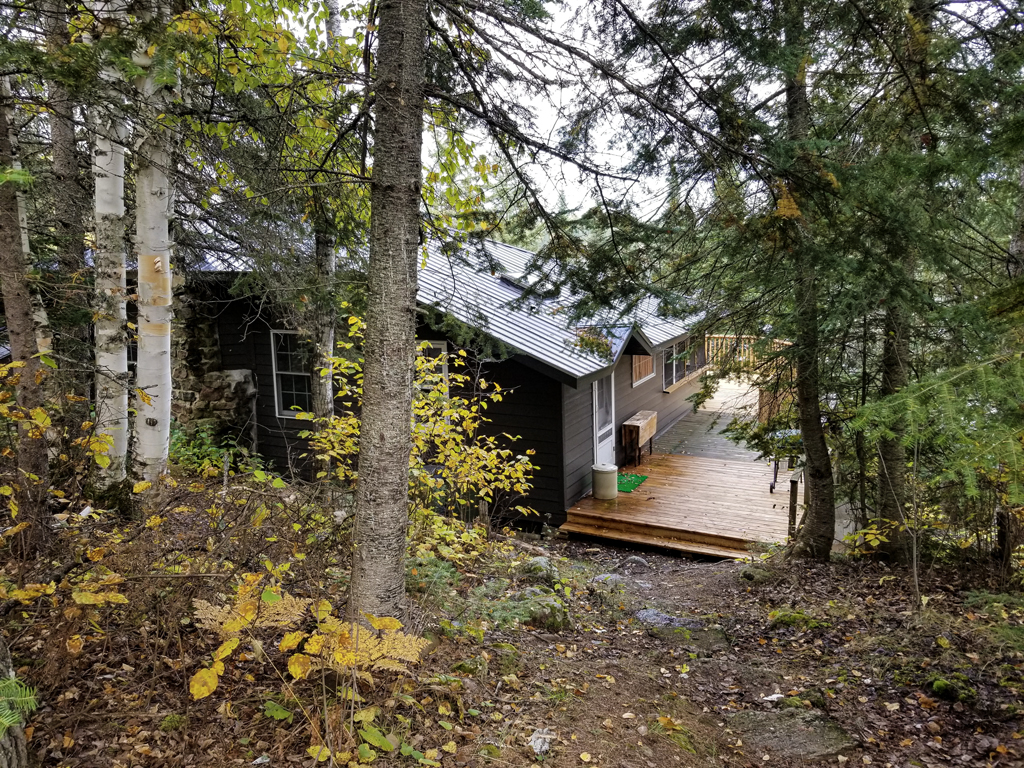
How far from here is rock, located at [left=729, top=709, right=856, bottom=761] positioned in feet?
11.5

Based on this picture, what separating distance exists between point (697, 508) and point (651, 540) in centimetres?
144

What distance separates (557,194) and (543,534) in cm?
696

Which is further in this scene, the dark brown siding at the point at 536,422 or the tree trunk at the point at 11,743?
the dark brown siding at the point at 536,422

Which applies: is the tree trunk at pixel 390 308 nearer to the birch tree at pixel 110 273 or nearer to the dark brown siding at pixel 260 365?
the birch tree at pixel 110 273

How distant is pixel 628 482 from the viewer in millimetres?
11820

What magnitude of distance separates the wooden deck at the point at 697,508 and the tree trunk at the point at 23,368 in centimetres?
677

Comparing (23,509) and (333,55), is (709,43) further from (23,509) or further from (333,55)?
(23,509)

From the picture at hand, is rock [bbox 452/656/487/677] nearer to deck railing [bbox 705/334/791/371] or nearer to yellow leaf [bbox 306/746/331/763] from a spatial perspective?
yellow leaf [bbox 306/746/331/763]

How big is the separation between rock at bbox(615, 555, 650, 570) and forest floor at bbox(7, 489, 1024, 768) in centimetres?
252

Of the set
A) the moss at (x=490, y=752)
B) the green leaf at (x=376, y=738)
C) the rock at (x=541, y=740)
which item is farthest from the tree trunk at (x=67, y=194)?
the rock at (x=541, y=740)

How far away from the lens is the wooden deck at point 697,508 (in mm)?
9211

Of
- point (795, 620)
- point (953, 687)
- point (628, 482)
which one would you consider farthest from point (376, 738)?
point (628, 482)

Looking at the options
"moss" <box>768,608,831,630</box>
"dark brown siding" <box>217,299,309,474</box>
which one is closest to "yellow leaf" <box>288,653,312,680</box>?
"moss" <box>768,608,831,630</box>

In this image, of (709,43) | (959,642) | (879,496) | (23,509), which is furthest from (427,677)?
(879,496)
